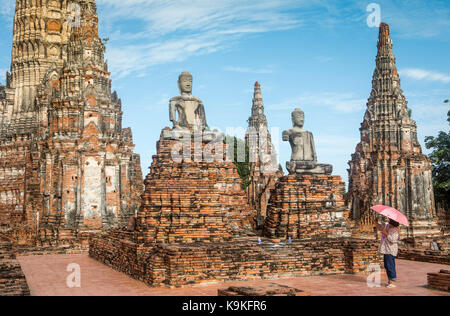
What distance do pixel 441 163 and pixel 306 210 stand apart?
23226mm

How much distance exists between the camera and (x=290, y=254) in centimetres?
1097

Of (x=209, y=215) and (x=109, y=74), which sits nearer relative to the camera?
(x=209, y=215)

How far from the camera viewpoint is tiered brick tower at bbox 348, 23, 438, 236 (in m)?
26.6

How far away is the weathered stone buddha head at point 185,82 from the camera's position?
1363cm

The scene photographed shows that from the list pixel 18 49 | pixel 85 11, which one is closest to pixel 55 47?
pixel 18 49

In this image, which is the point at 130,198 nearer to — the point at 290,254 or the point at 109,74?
the point at 109,74

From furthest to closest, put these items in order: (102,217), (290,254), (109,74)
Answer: (109,74), (102,217), (290,254)

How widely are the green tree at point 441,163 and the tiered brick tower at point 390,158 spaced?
524 cm

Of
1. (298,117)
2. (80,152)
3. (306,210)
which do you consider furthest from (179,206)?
(80,152)

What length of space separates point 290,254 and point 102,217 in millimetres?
14346

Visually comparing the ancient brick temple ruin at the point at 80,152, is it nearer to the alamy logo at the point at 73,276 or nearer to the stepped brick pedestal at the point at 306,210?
the alamy logo at the point at 73,276

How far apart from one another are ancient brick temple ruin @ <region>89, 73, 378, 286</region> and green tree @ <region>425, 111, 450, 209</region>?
21.4 metres

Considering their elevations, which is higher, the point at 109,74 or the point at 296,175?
the point at 109,74

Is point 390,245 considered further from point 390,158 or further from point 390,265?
point 390,158
